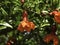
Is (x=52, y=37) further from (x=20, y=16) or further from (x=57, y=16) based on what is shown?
(x=20, y=16)

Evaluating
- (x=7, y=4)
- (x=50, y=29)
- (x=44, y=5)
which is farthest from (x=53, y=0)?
(x=7, y=4)

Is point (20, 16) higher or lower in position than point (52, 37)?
higher

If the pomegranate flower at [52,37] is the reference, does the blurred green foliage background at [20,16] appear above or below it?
above

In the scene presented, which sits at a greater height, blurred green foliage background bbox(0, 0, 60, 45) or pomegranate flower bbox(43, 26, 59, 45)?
blurred green foliage background bbox(0, 0, 60, 45)

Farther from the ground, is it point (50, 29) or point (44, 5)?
point (44, 5)

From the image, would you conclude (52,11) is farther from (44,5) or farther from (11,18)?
(11,18)

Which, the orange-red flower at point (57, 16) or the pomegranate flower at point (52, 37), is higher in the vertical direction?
the orange-red flower at point (57, 16)

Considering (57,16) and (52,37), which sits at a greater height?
(57,16)

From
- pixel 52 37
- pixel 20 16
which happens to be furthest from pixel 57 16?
pixel 20 16

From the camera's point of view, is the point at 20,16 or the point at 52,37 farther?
the point at 20,16

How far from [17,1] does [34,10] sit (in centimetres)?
16

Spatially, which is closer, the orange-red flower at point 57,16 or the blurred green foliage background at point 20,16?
the orange-red flower at point 57,16

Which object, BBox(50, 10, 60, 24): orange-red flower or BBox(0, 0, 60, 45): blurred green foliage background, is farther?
BBox(0, 0, 60, 45): blurred green foliage background

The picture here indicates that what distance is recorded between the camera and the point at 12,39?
1.82m
